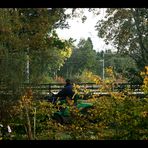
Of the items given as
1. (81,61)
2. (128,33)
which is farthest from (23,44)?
(81,61)

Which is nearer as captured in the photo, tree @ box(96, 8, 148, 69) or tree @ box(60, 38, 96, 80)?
tree @ box(96, 8, 148, 69)

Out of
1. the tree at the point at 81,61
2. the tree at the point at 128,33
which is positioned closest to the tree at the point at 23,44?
the tree at the point at 128,33

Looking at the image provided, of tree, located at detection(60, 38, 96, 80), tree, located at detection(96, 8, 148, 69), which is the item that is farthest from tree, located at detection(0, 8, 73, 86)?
tree, located at detection(60, 38, 96, 80)

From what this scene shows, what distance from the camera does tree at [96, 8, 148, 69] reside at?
15.0 meters

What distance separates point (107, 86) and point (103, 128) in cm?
77

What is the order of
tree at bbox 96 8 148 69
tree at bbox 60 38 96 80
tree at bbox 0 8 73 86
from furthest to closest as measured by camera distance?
tree at bbox 60 38 96 80, tree at bbox 96 8 148 69, tree at bbox 0 8 73 86

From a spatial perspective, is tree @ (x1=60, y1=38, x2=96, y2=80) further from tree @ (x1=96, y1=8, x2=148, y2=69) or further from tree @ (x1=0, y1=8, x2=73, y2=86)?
tree @ (x1=0, y1=8, x2=73, y2=86)

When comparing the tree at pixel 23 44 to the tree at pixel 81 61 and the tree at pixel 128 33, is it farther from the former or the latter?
the tree at pixel 81 61

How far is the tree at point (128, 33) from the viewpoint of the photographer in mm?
14977
